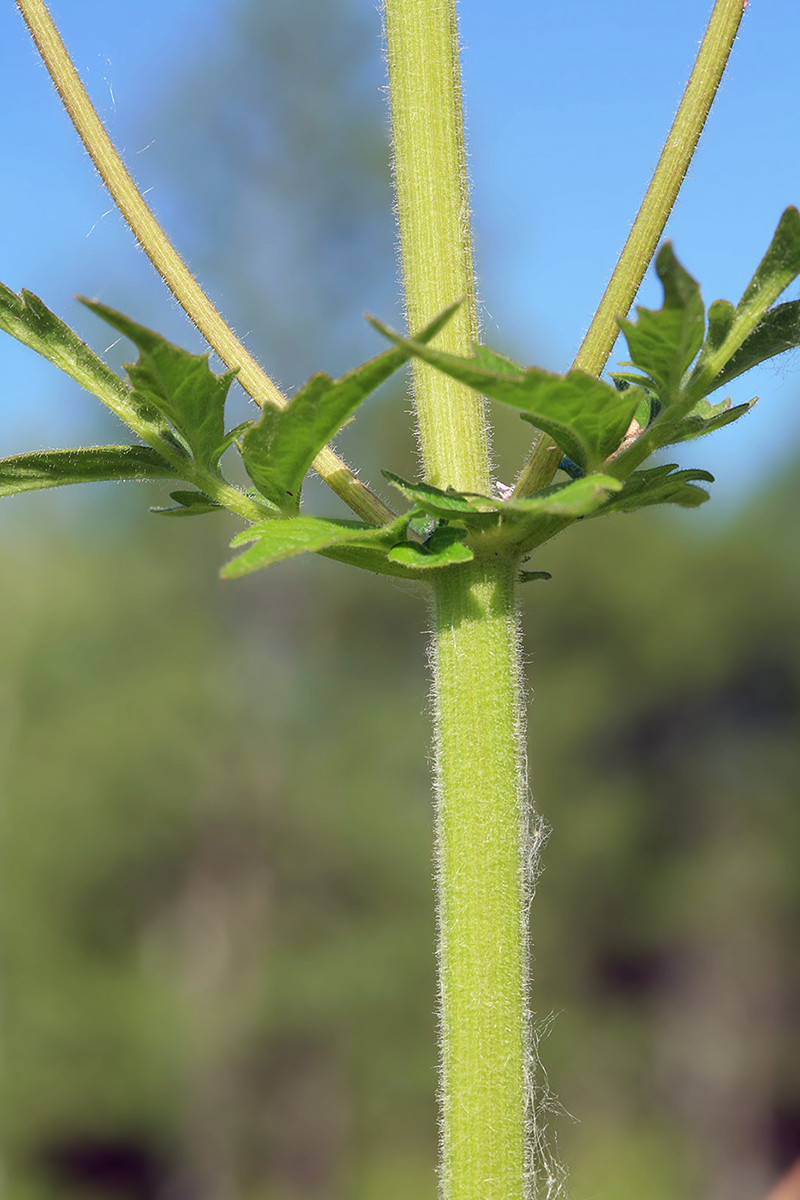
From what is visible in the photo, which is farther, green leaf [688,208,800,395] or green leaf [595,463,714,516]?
green leaf [595,463,714,516]

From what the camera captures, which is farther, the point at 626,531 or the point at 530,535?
the point at 626,531

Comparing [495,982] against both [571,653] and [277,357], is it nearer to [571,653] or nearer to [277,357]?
[277,357]

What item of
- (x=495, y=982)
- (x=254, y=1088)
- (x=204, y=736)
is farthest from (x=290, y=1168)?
(x=495, y=982)

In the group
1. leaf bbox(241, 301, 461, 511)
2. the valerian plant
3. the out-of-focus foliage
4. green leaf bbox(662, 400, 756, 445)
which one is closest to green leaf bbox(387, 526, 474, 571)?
the valerian plant

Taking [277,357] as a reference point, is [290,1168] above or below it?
below

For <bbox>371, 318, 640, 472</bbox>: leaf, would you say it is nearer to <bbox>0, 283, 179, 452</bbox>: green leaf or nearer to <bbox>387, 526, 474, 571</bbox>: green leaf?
<bbox>387, 526, 474, 571</bbox>: green leaf

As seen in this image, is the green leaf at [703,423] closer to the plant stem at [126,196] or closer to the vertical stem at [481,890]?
the vertical stem at [481,890]

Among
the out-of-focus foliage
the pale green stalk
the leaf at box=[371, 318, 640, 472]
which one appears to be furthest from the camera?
the out-of-focus foliage
